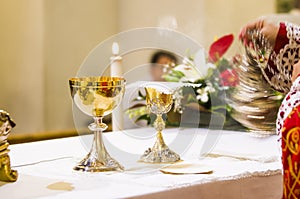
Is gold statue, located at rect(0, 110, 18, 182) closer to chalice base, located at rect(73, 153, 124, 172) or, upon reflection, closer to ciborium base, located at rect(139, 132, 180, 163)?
chalice base, located at rect(73, 153, 124, 172)

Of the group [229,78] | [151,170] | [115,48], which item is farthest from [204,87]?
[151,170]

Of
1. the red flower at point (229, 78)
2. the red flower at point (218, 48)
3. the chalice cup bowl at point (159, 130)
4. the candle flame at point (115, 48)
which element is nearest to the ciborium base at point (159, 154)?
the chalice cup bowl at point (159, 130)

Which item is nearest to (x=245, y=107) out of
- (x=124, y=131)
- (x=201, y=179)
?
(x=124, y=131)

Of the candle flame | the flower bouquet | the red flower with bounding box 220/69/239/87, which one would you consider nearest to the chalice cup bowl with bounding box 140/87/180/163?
the candle flame

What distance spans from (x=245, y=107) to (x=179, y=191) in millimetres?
604

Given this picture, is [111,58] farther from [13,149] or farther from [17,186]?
[17,186]

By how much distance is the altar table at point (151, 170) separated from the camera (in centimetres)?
97

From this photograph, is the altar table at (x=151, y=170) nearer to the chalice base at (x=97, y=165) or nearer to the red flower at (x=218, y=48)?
the chalice base at (x=97, y=165)

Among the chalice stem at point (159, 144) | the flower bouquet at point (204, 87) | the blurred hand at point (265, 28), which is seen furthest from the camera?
the flower bouquet at point (204, 87)

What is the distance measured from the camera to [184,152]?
128cm

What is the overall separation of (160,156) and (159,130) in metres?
0.07

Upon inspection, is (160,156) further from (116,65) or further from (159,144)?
(116,65)

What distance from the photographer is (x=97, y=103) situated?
1115 mm

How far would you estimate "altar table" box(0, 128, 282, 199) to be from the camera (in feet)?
3.19
